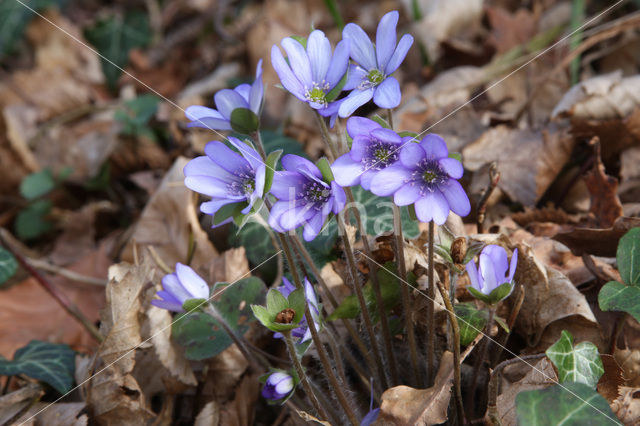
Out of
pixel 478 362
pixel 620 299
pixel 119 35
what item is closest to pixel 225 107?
pixel 478 362

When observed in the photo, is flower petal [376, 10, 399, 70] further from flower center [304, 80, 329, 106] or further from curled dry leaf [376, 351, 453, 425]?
curled dry leaf [376, 351, 453, 425]

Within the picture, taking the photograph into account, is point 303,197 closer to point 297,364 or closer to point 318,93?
point 318,93

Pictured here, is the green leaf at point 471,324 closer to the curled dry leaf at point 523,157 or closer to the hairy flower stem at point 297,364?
the hairy flower stem at point 297,364

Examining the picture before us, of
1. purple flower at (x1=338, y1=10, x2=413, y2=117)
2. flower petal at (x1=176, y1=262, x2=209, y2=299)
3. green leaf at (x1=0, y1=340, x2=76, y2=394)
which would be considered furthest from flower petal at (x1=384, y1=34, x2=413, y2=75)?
green leaf at (x1=0, y1=340, x2=76, y2=394)

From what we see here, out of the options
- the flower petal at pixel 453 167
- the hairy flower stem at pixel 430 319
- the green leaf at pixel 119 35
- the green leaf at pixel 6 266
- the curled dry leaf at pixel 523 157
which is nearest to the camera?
the flower petal at pixel 453 167

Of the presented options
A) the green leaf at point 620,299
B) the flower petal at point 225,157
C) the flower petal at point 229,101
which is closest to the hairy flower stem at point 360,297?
the flower petal at point 225,157

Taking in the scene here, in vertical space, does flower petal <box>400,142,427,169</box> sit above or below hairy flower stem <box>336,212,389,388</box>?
above
